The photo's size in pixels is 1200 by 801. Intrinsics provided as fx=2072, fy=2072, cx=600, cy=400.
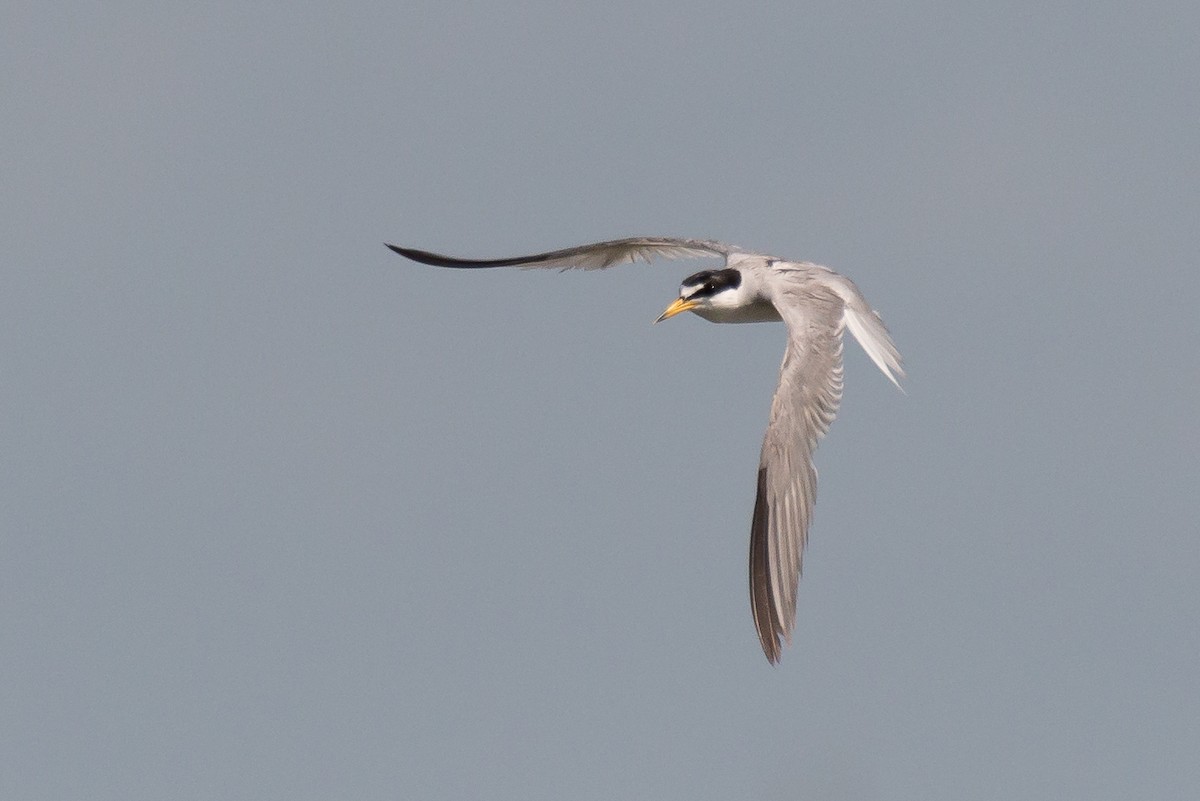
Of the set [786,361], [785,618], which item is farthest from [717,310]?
[785,618]

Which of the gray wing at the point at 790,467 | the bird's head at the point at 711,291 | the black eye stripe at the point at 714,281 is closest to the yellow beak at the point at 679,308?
the bird's head at the point at 711,291

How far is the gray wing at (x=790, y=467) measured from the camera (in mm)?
18734

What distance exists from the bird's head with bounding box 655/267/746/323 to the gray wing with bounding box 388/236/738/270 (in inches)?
71.1

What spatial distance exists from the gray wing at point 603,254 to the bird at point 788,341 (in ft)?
0.04

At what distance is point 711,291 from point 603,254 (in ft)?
8.19

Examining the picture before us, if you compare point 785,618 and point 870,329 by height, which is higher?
point 870,329

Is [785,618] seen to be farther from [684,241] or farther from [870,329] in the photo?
[684,241]

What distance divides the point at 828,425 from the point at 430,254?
21.1ft

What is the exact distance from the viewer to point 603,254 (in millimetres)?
25438

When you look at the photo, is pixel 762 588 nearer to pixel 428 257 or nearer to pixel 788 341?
pixel 788 341

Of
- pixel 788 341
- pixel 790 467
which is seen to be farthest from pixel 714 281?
pixel 790 467

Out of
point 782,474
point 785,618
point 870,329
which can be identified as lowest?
point 785,618

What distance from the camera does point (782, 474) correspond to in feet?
64.5

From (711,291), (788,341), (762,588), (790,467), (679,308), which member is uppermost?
(711,291)
